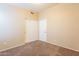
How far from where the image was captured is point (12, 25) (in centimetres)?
202

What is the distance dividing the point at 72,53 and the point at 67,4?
0.96 metres

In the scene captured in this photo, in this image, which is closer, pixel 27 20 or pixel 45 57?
pixel 45 57

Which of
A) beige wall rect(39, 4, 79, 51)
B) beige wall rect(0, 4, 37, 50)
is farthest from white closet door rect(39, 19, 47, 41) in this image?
beige wall rect(0, 4, 37, 50)

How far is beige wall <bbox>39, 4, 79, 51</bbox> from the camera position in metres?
2.08

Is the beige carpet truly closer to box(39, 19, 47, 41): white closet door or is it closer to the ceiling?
box(39, 19, 47, 41): white closet door

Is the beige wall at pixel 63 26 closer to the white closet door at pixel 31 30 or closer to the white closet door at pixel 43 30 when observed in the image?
the white closet door at pixel 43 30

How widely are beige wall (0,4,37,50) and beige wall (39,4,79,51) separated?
36 cm

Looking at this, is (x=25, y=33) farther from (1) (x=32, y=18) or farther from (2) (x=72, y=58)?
(2) (x=72, y=58)

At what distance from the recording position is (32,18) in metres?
2.12

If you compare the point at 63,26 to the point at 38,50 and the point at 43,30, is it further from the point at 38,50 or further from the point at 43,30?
the point at 38,50

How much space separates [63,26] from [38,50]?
725mm

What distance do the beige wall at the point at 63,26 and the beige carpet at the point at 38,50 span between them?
0.11 meters

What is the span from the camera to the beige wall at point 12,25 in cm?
190

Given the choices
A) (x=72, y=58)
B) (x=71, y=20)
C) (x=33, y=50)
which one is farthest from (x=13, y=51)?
(x=71, y=20)
